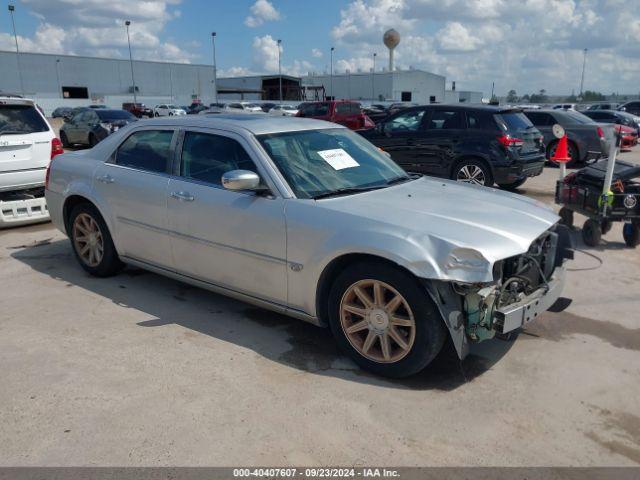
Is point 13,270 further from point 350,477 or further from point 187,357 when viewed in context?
point 350,477

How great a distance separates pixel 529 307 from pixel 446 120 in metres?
7.42

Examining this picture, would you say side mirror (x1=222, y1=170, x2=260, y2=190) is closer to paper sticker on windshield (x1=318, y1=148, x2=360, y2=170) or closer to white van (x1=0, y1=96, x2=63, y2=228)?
paper sticker on windshield (x1=318, y1=148, x2=360, y2=170)

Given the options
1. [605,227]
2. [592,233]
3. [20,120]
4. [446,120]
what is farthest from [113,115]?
[592,233]

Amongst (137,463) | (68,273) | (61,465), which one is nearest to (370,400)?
(137,463)

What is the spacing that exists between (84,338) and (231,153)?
72.2 inches

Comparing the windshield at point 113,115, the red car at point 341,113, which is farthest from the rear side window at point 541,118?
the windshield at point 113,115

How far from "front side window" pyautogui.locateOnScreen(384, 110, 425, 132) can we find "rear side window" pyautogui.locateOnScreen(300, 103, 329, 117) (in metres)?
11.2

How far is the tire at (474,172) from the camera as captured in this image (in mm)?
9820

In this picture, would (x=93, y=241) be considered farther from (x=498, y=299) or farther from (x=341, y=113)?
(x=341, y=113)

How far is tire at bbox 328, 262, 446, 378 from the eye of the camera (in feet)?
10.7

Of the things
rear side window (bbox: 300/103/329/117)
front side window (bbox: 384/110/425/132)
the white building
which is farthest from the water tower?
front side window (bbox: 384/110/425/132)

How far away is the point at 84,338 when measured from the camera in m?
4.15

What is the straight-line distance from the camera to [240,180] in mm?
3744

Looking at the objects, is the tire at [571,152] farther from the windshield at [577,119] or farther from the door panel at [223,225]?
the door panel at [223,225]
